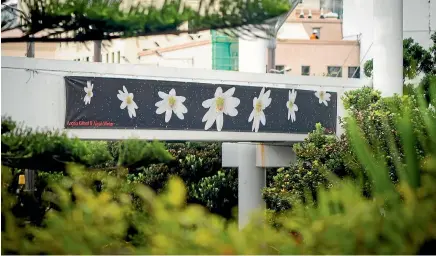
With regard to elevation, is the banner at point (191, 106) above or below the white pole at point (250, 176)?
above

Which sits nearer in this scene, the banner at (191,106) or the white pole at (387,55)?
the banner at (191,106)

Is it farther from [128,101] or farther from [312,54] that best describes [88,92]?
[312,54]

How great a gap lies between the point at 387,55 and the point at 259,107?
3.46 m

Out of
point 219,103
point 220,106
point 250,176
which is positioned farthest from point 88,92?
point 250,176

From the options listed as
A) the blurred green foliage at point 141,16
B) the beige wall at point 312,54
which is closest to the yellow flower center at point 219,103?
the blurred green foliage at point 141,16

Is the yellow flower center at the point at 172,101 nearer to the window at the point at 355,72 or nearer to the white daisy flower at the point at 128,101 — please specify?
the white daisy flower at the point at 128,101

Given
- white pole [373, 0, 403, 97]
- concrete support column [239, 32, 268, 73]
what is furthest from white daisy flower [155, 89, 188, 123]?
→ concrete support column [239, 32, 268, 73]

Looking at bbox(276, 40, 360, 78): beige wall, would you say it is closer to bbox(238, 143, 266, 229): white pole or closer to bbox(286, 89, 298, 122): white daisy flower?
bbox(238, 143, 266, 229): white pole

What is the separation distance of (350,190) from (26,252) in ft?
5.24

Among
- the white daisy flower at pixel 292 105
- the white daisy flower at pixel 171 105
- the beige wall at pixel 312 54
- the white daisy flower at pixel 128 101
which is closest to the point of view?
the white daisy flower at pixel 128 101

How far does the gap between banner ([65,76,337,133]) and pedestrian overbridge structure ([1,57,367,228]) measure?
0.05 feet

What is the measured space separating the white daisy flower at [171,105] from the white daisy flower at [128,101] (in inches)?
18.9

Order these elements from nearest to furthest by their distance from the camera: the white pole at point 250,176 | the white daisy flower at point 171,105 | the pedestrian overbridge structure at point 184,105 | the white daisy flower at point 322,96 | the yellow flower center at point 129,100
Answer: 1. the pedestrian overbridge structure at point 184,105
2. the yellow flower center at point 129,100
3. the white daisy flower at point 171,105
4. the white daisy flower at point 322,96
5. the white pole at point 250,176

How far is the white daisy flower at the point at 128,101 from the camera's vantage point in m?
16.6
